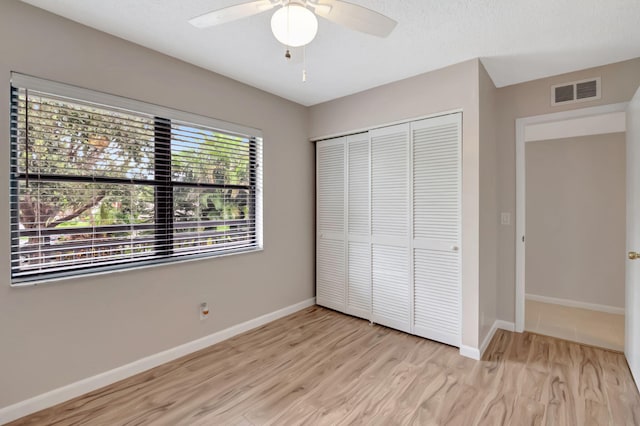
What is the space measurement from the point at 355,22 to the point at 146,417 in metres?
2.53

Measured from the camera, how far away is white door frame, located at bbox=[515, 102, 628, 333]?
2.73 metres

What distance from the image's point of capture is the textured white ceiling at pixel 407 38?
1.86 m

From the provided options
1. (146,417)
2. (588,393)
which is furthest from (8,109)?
(588,393)

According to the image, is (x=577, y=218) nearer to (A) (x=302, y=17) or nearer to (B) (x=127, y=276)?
(A) (x=302, y=17)

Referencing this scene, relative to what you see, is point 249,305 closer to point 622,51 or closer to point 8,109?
point 8,109

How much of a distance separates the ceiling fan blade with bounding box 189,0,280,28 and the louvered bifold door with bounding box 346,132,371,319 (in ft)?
6.77

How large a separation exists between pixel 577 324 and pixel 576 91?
7.70 feet

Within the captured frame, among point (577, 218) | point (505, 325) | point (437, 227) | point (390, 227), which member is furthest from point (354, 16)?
point (577, 218)

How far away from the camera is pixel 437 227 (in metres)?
2.80

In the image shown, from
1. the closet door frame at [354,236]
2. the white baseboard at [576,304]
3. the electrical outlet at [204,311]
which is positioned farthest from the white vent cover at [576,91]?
the electrical outlet at [204,311]

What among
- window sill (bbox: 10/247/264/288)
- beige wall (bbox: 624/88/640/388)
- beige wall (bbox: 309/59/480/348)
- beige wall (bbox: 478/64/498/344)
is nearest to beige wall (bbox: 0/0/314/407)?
window sill (bbox: 10/247/264/288)

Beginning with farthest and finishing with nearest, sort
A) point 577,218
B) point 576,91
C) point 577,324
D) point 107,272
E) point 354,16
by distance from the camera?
point 577,218 → point 577,324 → point 576,91 → point 107,272 → point 354,16

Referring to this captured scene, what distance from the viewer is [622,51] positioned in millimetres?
2361

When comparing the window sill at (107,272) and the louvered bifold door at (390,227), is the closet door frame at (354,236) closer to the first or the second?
Answer: the louvered bifold door at (390,227)
